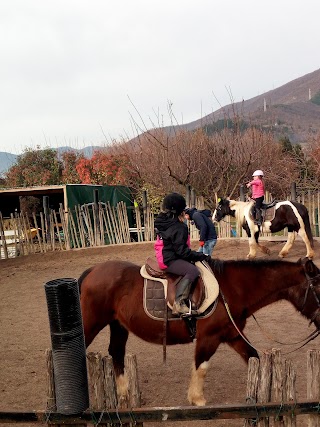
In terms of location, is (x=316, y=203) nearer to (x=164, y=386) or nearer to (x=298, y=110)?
(x=164, y=386)

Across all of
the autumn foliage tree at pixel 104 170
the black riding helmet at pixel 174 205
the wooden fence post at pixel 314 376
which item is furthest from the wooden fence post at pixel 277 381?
the autumn foliage tree at pixel 104 170

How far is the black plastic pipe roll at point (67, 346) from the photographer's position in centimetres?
279

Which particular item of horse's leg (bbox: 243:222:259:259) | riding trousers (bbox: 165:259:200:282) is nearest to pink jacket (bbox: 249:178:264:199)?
horse's leg (bbox: 243:222:259:259)

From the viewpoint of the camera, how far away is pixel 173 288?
13.5 ft

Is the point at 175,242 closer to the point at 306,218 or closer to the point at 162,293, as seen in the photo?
the point at 162,293

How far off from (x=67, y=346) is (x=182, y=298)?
139 centimetres

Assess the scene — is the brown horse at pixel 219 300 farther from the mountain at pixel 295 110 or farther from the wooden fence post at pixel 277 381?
the mountain at pixel 295 110

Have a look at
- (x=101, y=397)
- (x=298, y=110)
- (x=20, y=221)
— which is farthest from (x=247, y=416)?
(x=298, y=110)

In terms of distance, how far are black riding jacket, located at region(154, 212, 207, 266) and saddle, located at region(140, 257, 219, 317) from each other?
0.48ft

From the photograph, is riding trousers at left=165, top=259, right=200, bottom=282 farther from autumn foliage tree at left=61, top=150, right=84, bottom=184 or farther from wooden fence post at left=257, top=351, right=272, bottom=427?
autumn foliage tree at left=61, top=150, right=84, bottom=184

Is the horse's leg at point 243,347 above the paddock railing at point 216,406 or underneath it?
underneath

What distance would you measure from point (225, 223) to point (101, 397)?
11.5 metres

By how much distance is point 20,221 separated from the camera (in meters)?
14.2

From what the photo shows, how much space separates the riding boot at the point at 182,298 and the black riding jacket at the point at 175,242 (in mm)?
227
